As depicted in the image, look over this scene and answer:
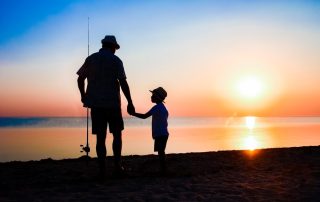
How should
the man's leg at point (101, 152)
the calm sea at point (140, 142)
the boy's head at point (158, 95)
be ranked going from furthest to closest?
the calm sea at point (140, 142) < the boy's head at point (158, 95) < the man's leg at point (101, 152)

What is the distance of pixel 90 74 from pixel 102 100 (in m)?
0.50

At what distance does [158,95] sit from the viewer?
25.3 feet

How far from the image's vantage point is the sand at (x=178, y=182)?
5078 millimetres

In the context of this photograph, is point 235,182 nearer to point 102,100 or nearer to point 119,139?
point 119,139

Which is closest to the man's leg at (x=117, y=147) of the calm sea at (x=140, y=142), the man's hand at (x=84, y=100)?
the man's hand at (x=84, y=100)

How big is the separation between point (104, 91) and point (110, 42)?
2.84ft

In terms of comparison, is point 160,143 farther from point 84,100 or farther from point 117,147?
point 84,100

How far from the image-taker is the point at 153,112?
7633mm

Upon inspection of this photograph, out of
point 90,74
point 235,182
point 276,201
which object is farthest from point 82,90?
point 276,201

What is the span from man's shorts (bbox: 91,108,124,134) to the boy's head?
4.04ft

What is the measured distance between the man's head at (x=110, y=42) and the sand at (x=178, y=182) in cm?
221

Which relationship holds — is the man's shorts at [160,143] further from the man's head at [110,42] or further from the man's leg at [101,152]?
the man's head at [110,42]

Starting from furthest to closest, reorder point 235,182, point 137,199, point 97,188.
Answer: point 235,182 → point 97,188 → point 137,199

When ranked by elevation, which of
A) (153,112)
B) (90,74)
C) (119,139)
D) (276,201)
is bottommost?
(276,201)
